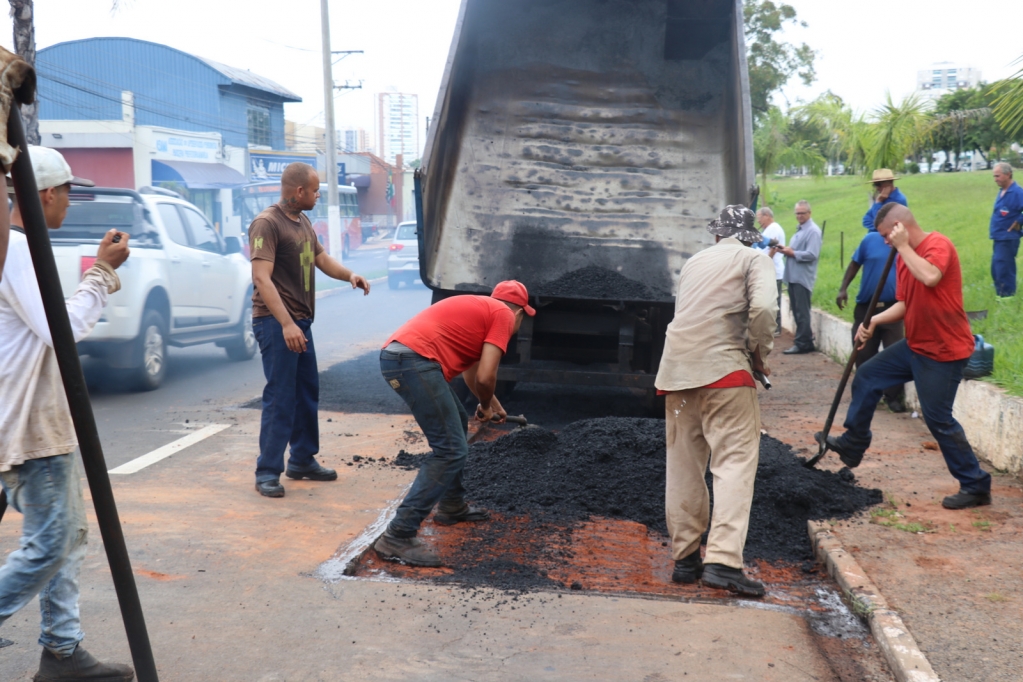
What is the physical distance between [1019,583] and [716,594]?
1394 millimetres

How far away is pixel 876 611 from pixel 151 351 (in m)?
7.41

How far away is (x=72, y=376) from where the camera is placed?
2186 mm

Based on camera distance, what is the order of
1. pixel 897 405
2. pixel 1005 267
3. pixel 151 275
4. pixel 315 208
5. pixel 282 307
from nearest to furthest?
pixel 282 307 < pixel 897 405 < pixel 151 275 < pixel 1005 267 < pixel 315 208

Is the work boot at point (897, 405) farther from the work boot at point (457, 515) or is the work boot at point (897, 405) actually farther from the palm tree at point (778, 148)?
the palm tree at point (778, 148)

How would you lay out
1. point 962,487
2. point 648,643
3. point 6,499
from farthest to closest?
point 962,487, point 648,643, point 6,499

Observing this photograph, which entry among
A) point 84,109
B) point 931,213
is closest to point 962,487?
point 931,213

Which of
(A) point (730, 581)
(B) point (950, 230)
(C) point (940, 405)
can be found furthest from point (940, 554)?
(B) point (950, 230)

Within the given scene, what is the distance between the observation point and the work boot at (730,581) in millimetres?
4219

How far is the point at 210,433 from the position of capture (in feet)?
24.2

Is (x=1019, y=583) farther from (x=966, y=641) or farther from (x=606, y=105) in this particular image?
(x=606, y=105)

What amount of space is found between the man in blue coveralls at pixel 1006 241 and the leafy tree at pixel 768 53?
43.8 ft

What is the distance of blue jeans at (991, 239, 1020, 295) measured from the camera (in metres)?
10.6

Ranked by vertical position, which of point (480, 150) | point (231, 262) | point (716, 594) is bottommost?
point (716, 594)

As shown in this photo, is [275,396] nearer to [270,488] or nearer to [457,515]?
[270,488]
